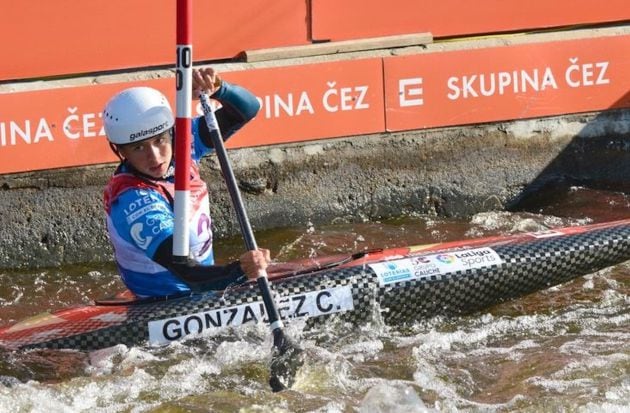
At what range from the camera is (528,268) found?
23.4 ft

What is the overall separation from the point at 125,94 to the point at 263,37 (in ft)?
8.53

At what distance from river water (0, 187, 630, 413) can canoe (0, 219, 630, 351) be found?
7 centimetres

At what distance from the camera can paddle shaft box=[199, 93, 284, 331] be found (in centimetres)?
621

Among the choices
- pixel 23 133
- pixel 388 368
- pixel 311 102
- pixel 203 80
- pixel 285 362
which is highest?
pixel 203 80

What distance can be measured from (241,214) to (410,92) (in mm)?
3018

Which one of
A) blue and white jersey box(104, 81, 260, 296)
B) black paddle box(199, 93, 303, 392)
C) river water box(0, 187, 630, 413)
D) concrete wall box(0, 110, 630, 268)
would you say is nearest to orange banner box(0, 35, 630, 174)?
concrete wall box(0, 110, 630, 268)

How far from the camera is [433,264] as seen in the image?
6.98 m

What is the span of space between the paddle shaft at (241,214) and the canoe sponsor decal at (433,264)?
30.6 inches

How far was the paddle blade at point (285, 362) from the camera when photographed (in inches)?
245

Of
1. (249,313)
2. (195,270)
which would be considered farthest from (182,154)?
(249,313)

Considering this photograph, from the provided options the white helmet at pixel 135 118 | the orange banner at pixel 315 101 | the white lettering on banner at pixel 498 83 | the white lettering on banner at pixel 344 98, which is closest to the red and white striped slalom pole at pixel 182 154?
the white helmet at pixel 135 118

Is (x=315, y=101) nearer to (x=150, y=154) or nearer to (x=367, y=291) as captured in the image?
(x=367, y=291)

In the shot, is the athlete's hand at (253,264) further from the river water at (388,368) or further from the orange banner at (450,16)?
the orange banner at (450,16)

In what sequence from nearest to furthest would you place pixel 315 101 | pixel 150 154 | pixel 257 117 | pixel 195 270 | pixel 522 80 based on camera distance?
pixel 195 270 < pixel 150 154 < pixel 257 117 < pixel 315 101 < pixel 522 80
